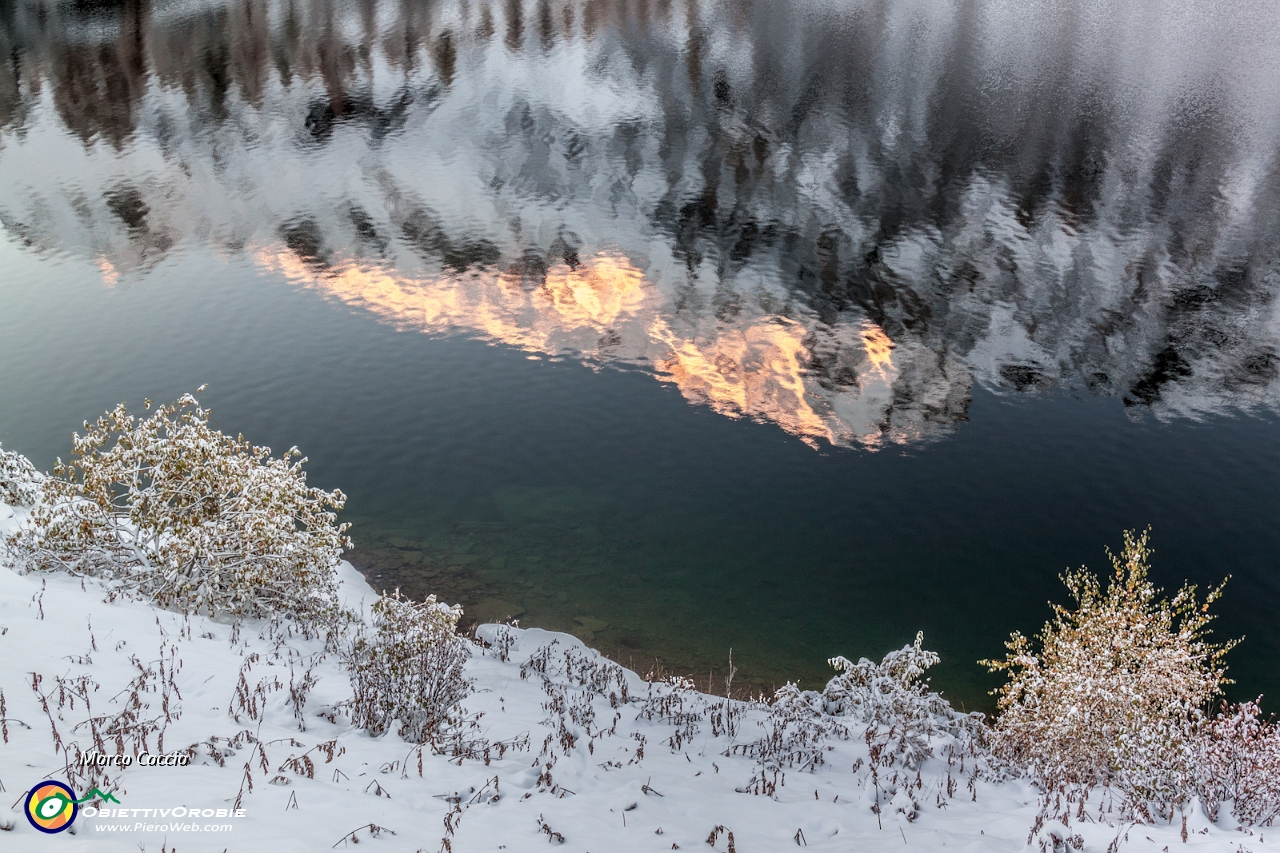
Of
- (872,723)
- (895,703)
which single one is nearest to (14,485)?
(872,723)

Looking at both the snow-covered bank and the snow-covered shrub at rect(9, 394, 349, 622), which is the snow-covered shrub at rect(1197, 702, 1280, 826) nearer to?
the snow-covered bank

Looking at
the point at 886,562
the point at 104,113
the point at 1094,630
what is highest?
the point at 1094,630

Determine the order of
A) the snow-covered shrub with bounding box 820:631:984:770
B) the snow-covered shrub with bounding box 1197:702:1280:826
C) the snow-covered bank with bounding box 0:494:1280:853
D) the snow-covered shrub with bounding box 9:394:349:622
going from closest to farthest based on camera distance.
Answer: the snow-covered bank with bounding box 0:494:1280:853
the snow-covered shrub with bounding box 1197:702:1280:826
the snow-covered shrub with bounding box 820:631:984:770
the snow-covered shrub with bounding box 9:394:349:622

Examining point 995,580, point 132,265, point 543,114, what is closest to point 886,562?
point 995,580

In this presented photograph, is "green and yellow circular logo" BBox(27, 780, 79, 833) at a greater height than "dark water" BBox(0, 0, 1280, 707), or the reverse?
"green and yellow circular logo" BBox(27, 780, 79, 833)

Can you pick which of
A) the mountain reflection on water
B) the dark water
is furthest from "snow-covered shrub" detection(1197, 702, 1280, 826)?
the mountain reflection on water

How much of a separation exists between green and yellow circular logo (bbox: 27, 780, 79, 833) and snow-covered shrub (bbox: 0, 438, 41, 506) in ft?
55.0

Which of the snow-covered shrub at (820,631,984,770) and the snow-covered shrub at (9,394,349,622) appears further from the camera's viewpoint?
the snow-covered shrub at (9,394,349,622)

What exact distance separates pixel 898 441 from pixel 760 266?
23713 millimetres

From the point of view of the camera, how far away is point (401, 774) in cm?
1183

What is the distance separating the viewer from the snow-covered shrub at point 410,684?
13531 mm

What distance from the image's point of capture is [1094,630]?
17812mm

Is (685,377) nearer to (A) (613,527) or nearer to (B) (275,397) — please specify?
(A) (613,527)

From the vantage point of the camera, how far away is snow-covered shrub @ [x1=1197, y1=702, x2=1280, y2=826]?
41.8 feet
